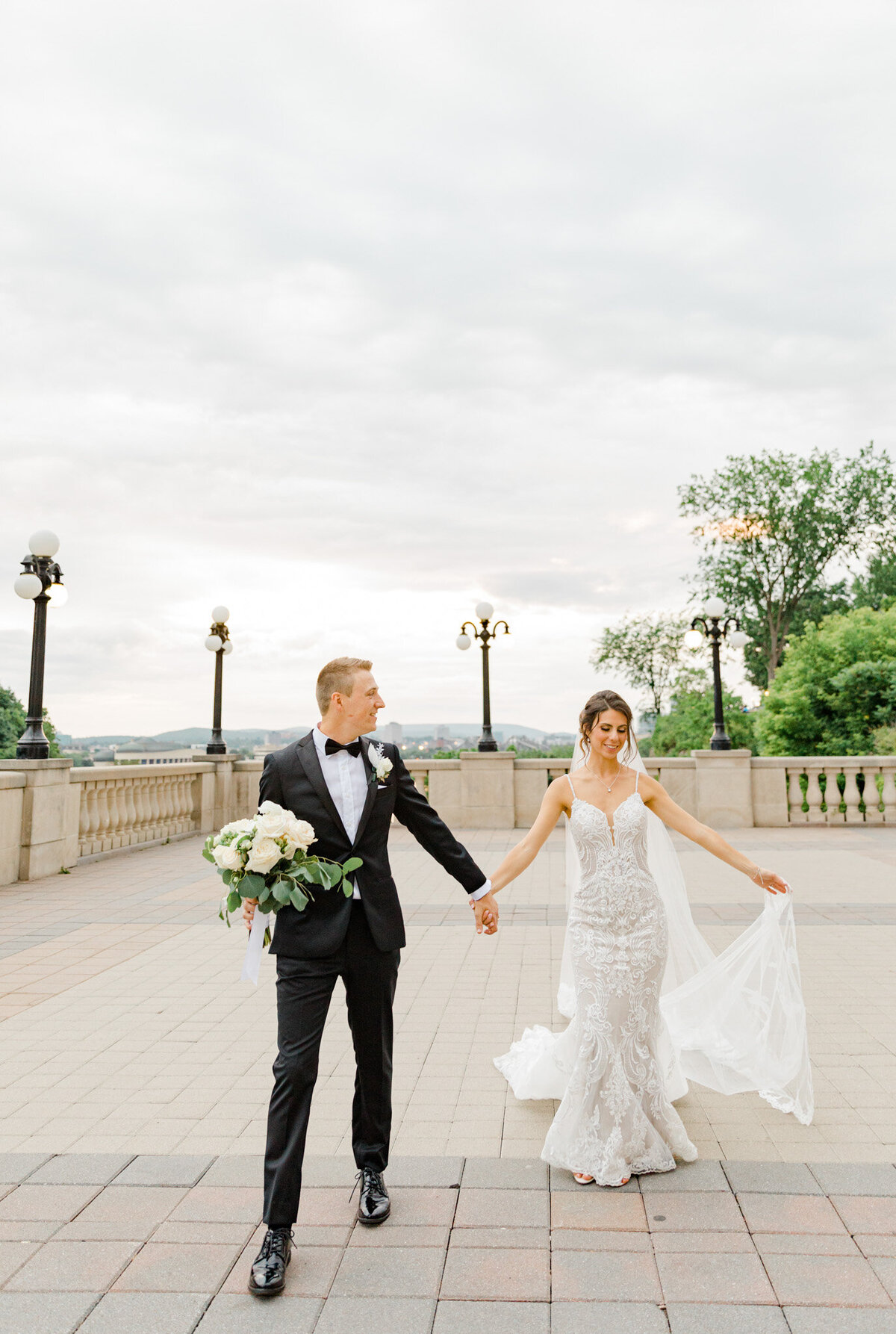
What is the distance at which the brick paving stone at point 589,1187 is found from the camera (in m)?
3.57

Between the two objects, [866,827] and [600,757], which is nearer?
[600,757]

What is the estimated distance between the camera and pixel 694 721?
4509cm

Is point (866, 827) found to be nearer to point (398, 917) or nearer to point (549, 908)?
point (549, 908)

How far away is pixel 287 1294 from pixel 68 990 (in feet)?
14.6

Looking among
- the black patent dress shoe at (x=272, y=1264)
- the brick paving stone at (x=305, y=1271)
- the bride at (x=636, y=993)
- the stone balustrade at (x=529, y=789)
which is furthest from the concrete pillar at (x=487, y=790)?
the black patent dress shoe at (x=272, y=1264)

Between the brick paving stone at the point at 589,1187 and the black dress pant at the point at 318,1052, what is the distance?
754mm

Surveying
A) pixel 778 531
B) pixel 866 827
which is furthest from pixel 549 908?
pixel 778 531

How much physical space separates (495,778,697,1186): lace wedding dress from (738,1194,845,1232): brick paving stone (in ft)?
1.35

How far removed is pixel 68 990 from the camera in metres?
6.64

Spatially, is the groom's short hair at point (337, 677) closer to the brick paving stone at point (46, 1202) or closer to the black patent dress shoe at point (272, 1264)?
the black patent dress shoe at point (272, 1264)

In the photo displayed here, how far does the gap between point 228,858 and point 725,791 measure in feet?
49.4

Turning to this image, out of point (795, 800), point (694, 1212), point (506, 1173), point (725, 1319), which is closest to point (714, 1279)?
point (725, 1319)

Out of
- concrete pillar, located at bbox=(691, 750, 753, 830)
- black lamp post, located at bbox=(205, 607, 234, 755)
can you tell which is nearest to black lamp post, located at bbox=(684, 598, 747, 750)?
concrete pillar, located at bbox=(691, 750, 753, 830)

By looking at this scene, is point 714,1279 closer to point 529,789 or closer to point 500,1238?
point 500,1238
